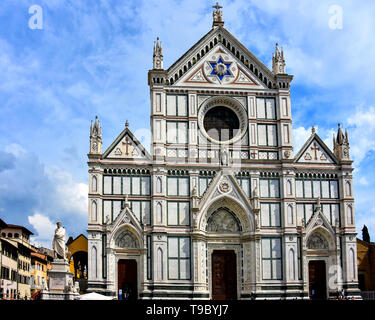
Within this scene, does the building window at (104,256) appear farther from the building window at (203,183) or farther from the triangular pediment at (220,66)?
the triangular pediment at (220,66)

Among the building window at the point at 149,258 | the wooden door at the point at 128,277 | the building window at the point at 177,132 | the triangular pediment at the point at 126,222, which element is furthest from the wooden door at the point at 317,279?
the building window at the point at 177,132

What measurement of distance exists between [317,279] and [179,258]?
10.3 metres

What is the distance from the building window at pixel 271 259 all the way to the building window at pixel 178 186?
6.63 m

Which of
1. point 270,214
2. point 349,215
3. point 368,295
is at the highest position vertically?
point 270,214

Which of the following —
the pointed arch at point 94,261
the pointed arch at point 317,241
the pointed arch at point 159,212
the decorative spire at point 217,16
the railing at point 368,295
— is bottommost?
the railing at point 368,295

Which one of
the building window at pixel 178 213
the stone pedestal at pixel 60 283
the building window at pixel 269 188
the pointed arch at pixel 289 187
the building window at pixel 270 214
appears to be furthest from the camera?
the building window at pixel 269 188

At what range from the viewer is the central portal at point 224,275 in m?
42.6

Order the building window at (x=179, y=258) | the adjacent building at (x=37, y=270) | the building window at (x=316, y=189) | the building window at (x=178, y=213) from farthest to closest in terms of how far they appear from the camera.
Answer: the adjacent building at (x=37, y=270) → the building window at (x=316, y=189) → the building window at (x=178, y=213) → the building window at (x=179, y=258)

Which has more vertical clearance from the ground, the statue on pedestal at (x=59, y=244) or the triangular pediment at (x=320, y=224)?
the triangular pediment at (x=320, y=224)

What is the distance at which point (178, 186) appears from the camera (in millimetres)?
42875

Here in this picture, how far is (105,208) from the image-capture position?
1655 inches

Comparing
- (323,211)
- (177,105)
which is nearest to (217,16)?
(177,105)

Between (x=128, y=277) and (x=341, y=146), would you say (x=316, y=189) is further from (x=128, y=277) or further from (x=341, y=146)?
(x=128, y=277)

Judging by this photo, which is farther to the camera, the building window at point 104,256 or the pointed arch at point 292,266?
the pointed arch at point 292,266
